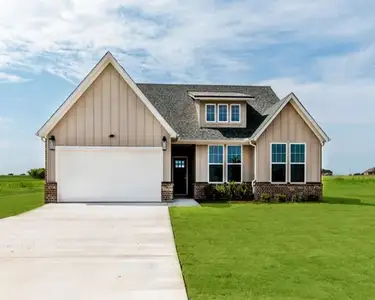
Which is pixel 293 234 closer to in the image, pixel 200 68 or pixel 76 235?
pixel 76 235

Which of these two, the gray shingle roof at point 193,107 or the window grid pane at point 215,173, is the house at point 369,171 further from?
the window grid pane at point 215,173

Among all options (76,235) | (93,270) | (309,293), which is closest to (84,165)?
(76,235)

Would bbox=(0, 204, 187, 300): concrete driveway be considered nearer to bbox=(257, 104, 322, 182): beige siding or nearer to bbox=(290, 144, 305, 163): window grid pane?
bbox=(257, 104, 322, 182): beige siding

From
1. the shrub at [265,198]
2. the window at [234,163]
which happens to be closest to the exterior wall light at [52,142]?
the window at [234,163]

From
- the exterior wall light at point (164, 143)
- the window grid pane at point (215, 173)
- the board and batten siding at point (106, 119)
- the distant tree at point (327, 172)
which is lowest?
the distant tree at point (327, 172)

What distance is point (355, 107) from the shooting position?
27.7m

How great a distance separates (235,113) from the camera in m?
23.5

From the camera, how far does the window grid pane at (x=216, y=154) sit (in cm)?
2234

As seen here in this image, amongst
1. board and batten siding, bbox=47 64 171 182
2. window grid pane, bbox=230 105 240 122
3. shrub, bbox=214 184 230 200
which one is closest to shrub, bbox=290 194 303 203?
shrub, bbox=214 184 230 200

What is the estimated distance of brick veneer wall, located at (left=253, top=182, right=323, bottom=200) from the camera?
21.5 metres

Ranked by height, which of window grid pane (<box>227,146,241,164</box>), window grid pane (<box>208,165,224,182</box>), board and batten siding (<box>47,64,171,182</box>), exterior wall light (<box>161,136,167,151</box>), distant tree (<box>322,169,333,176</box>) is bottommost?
distant tree (<box>322,169,333,176</box>)

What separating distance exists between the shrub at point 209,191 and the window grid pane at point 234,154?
172cm

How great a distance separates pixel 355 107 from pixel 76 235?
72.2 feet

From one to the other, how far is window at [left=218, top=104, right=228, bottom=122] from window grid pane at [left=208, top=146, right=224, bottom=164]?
184cm
